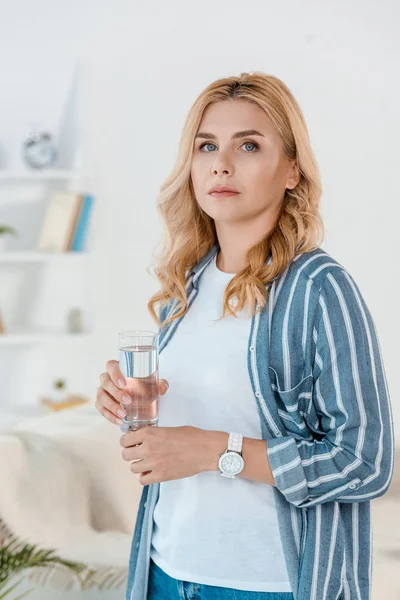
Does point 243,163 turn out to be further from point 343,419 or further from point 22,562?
point 22,562

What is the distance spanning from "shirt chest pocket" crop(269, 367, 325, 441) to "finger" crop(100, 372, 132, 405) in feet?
0.74

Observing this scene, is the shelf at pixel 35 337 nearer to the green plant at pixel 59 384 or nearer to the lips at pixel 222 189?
the green plant at pixel 59 384

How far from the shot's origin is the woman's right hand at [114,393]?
1.22 m

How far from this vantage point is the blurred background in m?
3.81

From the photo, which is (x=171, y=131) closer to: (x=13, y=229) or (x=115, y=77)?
(x=115, y=77)

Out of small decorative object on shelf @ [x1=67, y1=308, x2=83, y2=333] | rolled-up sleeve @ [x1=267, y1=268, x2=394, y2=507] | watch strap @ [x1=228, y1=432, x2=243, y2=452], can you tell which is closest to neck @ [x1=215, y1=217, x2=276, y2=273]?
rolled-up sleeve @ [x1=267, y1=268, x2=394, y2=507]

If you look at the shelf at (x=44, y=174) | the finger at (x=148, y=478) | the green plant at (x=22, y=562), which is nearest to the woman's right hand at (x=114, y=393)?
the finger at (x=148, y=478)

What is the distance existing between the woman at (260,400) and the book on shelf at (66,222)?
2321 millimetres

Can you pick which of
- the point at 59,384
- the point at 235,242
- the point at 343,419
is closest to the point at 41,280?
the point at 59,384

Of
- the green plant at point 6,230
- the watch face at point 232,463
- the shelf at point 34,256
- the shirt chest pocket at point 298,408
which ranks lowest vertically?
the watch face at point 232,463

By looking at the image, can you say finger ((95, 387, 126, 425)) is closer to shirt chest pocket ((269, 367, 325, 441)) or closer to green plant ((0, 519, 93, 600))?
shirt chest pocket ((269, 367, 325, 441))

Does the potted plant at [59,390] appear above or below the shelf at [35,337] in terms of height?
below

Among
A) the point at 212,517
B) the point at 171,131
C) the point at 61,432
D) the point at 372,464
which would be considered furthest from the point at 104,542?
the point at 171,131

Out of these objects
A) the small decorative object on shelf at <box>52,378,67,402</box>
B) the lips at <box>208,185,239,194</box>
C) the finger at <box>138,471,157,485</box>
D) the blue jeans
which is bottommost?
the blue jeans
